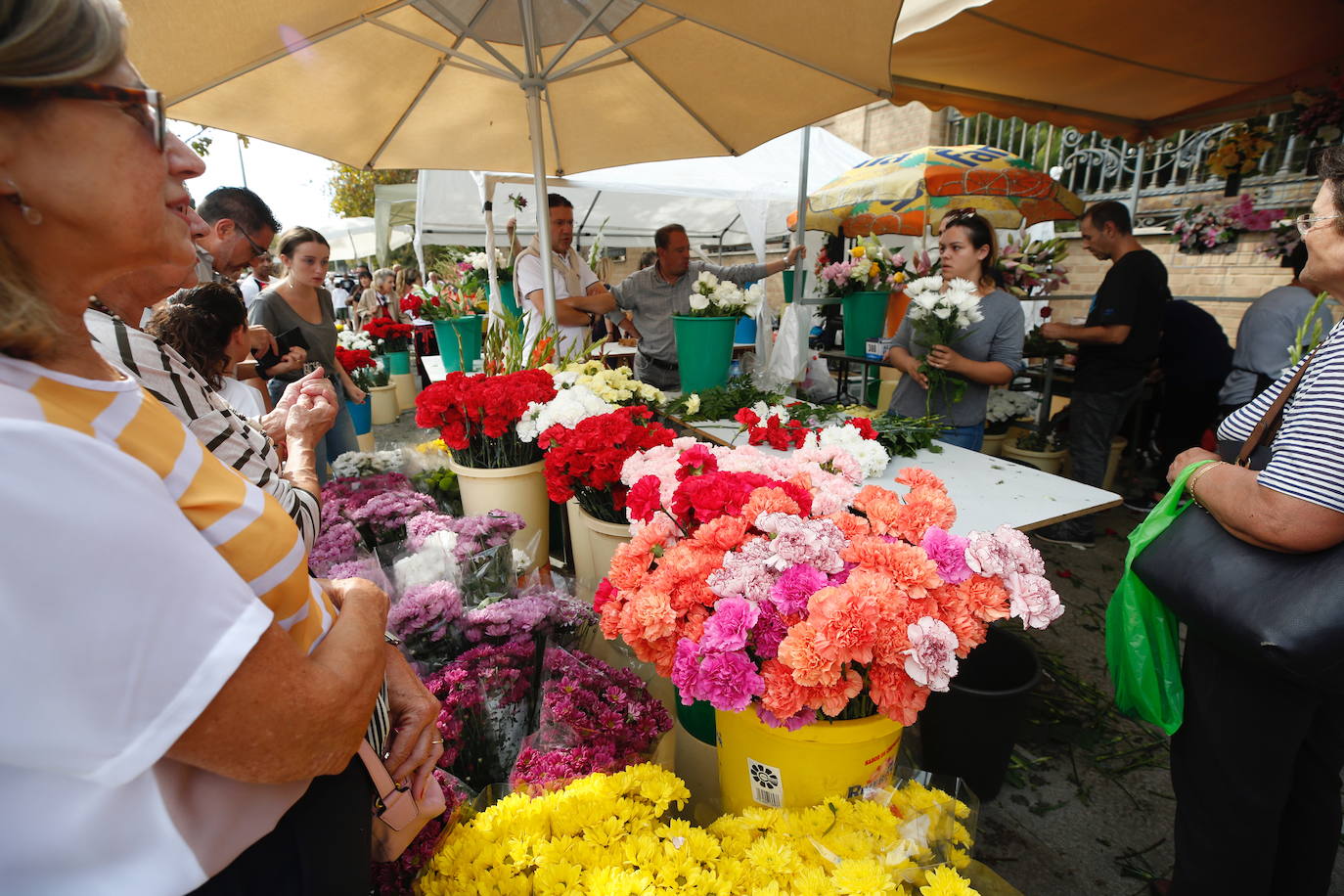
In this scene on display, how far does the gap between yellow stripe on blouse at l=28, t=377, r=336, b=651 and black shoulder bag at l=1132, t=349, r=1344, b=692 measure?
152 cm

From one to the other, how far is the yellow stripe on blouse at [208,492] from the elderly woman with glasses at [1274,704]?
5.11ft

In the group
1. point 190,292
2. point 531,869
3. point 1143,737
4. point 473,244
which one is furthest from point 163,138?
point 473,244

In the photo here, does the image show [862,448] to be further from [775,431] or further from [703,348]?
[703,348]

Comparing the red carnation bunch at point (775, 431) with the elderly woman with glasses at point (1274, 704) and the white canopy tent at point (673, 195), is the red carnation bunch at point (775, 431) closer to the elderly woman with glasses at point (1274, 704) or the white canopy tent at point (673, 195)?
the elderly woman with glasses at point (1274, 704)

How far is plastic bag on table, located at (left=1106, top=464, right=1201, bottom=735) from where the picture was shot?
1.44m

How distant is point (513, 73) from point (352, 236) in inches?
746

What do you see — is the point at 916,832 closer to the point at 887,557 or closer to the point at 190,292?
the point at 887,557

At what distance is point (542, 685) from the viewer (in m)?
1.33

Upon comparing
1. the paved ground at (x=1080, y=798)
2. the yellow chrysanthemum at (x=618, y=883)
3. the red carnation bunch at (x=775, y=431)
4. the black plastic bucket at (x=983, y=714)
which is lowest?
the paved ground at (x=1080, y=798)

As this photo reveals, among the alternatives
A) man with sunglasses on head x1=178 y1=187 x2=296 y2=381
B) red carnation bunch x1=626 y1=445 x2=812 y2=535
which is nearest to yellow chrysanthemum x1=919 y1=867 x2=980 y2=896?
red carnation bunch x1=626 y1=445 x2=812 y2=535

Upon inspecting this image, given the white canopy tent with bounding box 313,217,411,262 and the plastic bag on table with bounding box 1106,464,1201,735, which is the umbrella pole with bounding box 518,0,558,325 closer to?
the plastic bag on table with bounding box 1106,464,1201,735

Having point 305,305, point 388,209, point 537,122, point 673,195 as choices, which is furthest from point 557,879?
point 388,209

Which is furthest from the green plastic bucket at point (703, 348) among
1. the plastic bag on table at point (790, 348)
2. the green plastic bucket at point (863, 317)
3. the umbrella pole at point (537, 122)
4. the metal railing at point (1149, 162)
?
the metal railing at point (1149, 162)

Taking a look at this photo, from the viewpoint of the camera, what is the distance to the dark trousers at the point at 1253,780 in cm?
125
